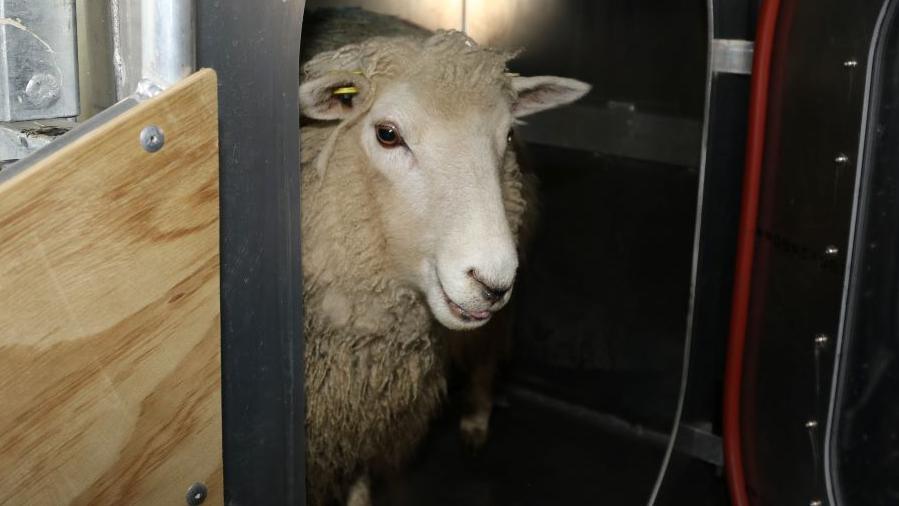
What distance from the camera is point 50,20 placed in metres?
1.48

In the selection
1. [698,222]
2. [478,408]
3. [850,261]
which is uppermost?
[850,261]

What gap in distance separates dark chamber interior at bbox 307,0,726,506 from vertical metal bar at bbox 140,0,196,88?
2.21 meters

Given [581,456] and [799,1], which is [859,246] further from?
[581,456]

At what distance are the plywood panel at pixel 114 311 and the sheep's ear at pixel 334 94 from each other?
0.83 metres

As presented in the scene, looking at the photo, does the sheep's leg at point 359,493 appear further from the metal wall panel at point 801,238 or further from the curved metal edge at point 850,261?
the curved metal edge at point 850,261

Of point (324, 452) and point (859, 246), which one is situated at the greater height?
point (859, 246)

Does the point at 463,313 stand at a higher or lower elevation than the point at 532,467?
higher

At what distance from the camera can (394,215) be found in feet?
7.40

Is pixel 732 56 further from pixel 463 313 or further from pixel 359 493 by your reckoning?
pixel 359 493

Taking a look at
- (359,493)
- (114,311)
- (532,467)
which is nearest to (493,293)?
(114,311)

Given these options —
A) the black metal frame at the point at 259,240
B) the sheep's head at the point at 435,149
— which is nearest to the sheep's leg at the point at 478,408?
the sheep's head at the point at 435,149

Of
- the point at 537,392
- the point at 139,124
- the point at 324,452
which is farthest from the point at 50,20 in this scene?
the point at 537,392

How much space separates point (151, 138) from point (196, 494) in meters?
0.60

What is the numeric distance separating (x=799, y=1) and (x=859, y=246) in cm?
63
